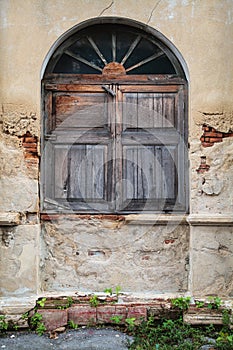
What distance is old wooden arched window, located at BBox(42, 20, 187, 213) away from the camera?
17.2 ft

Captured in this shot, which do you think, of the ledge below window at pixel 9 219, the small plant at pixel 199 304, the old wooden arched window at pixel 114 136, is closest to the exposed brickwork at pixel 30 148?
the old wooden arched window at pixel 114 136

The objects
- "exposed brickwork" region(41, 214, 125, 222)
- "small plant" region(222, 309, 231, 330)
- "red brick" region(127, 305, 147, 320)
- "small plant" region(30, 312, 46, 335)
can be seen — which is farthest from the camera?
"exposed brickwork" region(41, 214, 125, 222)

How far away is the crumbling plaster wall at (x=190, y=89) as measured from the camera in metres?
4.96

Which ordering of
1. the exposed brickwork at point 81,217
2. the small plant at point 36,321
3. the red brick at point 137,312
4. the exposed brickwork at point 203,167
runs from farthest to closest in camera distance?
the exposed brickwork at point 81,217 → the exposed brickwork at point 203,167 → the red brick at point 137,312 → the small plant at point 36,321

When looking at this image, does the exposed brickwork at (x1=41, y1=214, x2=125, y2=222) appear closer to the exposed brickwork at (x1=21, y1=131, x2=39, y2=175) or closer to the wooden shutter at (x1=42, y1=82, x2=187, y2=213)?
the wooden shutter at (x1=42, y1=82, x2=187, y2=213)

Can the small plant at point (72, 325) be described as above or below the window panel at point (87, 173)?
below

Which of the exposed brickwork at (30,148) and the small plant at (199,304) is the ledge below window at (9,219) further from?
the small plant at (199,304)

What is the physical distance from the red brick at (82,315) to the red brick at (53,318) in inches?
3.4

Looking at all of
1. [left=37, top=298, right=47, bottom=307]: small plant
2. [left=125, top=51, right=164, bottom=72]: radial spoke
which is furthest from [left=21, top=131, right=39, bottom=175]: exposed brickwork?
[left=37, top=298, right=47, bottom=307]: small plant

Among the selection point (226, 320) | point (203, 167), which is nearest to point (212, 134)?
point (203, 167)

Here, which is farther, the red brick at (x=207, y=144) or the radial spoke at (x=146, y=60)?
the radial spoke at (x=146, y=60)

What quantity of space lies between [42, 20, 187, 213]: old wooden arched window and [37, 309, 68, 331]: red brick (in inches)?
43.3

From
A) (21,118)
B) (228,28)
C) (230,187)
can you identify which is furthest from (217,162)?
(21,118)

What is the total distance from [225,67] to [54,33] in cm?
189
